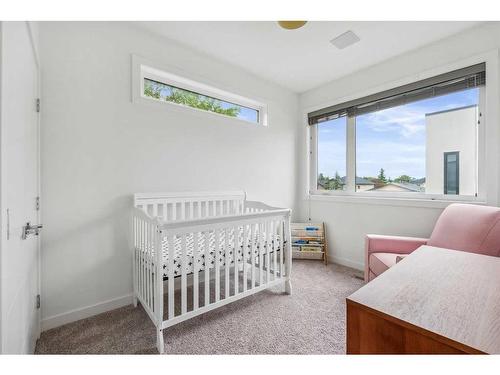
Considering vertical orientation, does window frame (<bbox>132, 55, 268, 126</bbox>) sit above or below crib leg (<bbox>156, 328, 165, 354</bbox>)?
above

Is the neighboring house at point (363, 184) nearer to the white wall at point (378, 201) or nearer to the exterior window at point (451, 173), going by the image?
the white wall at point (378, 201)

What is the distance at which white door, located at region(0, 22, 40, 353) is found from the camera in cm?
81

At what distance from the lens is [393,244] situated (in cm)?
199

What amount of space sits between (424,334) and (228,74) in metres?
2.68

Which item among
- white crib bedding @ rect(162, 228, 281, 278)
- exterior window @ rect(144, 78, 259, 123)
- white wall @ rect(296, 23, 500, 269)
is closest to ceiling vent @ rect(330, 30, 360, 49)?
white wall @ rect(296, 23, 500, 269)

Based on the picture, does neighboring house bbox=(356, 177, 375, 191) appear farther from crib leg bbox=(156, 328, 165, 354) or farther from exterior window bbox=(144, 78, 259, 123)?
crib leg bbox=(156, 328, 165, 354)

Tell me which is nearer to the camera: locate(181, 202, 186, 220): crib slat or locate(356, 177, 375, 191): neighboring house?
locate(181, 202, 186, 220): crib slat

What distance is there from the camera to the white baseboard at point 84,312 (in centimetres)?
159

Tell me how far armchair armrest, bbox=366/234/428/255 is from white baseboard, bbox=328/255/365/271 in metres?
0.77

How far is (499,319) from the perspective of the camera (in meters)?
0.66
